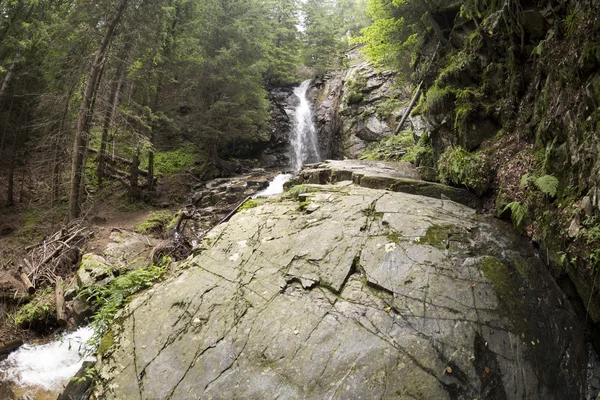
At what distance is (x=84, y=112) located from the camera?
9.59 meters

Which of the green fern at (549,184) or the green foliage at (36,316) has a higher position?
the green fern at (549,184)

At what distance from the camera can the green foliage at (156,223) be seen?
11.0 metres

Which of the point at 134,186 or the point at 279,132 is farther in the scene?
the point at 279,132

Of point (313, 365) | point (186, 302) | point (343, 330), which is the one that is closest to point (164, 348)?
point (186, 302)

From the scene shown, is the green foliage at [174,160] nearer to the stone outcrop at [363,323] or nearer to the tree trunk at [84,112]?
the tree trunk at [84,112]

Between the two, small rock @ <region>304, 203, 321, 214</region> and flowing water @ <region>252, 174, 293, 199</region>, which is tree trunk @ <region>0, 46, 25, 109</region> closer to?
flowing water @ <region>252, 174, 293, 199</region>

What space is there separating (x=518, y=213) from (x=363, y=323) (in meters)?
Result: 2.81

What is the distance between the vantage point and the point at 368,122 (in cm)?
1930

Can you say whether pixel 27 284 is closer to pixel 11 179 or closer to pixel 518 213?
pixel 11 179

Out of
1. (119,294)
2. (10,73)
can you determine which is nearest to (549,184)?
(119,294)

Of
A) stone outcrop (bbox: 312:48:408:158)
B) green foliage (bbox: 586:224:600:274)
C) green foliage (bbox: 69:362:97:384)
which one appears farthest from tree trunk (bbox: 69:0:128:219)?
stone outcrop (bbox: 312:48:408:158)

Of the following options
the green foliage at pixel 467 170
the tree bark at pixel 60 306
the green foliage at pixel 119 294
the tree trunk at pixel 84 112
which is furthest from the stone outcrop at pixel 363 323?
the tree trunk at pixel 84 112

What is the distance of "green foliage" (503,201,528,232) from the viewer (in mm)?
4480

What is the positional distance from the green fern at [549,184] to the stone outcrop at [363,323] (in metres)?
0.99
